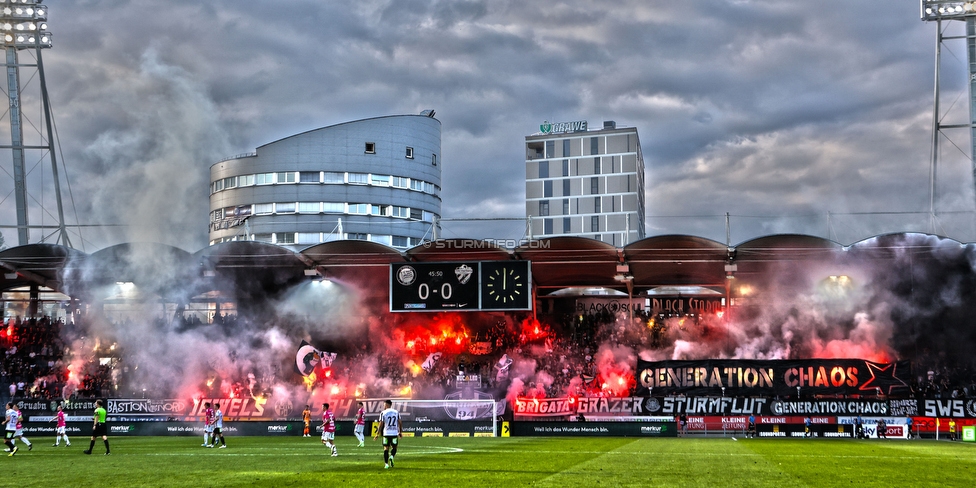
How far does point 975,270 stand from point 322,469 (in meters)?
37.1

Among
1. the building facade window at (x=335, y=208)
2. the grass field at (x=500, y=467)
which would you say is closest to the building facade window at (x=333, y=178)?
the building facade window at (x=335, y=208)

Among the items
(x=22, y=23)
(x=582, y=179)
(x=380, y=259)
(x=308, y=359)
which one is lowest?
(x=308, y=359)

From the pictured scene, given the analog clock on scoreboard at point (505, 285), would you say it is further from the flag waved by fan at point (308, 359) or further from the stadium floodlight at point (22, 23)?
the stadium floodlight at point (22, 23)

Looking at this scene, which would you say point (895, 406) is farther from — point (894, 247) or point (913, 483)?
point (913, 483)

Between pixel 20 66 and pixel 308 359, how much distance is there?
23.2 m

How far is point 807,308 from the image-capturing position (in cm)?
4747

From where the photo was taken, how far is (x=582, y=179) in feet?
392

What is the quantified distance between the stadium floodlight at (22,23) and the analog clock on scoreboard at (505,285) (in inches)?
1125

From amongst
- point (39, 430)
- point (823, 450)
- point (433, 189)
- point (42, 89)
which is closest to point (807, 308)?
point (823, 450)

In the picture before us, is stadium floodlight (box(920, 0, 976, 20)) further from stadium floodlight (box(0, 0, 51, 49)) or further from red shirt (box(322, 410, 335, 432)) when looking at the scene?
stadium floodlight (box(0, 0, 51, 49))

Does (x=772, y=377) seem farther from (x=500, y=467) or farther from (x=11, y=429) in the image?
(x=11, y=429)

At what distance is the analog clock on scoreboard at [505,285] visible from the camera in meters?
41.3

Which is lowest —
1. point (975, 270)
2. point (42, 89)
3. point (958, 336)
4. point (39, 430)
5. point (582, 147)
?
point (39, 430)

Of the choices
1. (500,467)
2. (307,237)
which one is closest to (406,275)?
(500,467)
